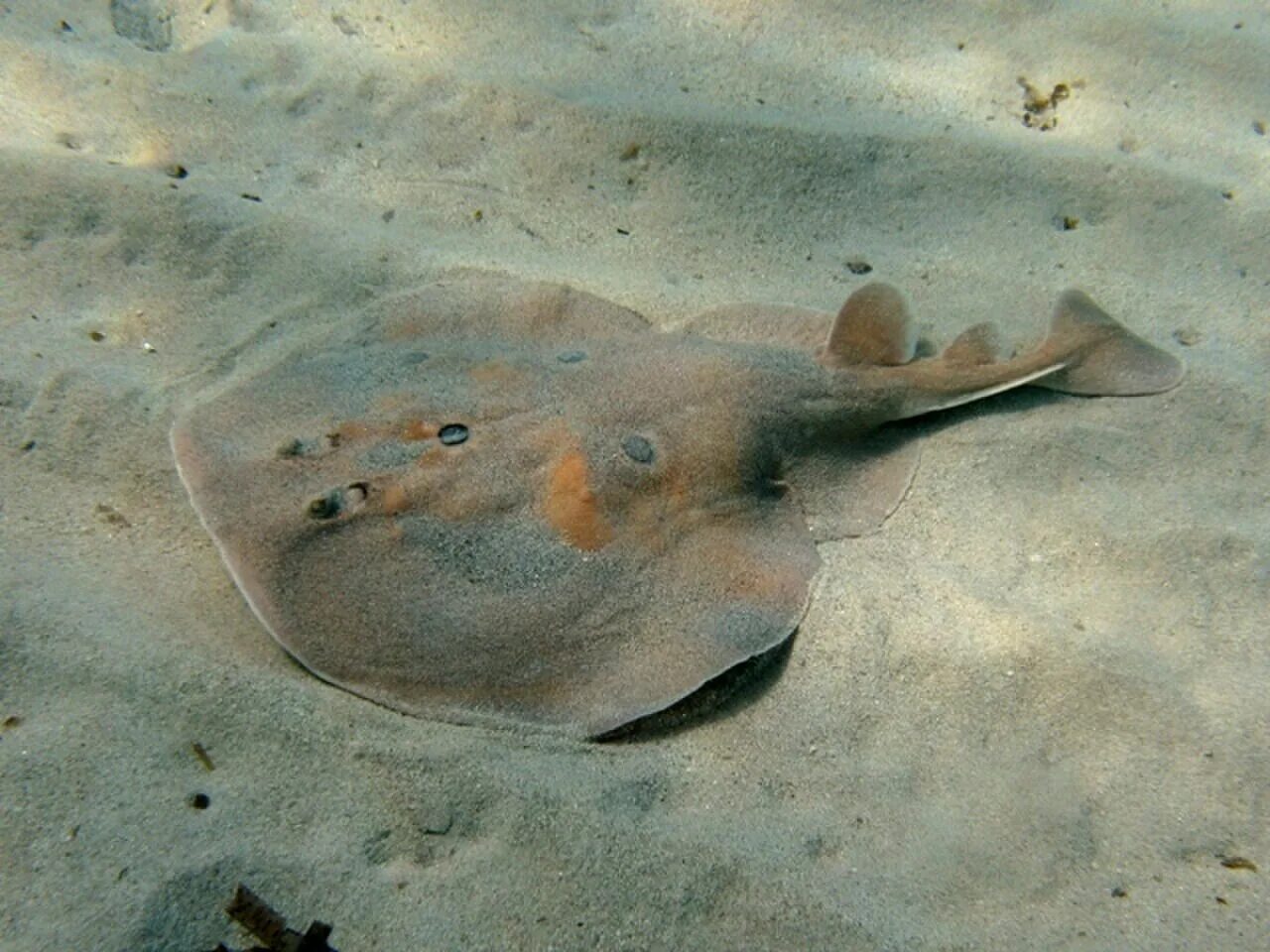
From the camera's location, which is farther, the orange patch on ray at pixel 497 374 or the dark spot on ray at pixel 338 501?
the orange patch on ray at pixel 497 374

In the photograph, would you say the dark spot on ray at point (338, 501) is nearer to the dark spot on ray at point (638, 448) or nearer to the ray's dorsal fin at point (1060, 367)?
the dark spot on ray at point (638, 448)

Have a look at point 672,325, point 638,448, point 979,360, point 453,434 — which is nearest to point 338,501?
point 453,434

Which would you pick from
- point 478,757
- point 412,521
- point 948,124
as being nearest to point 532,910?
point 478,757

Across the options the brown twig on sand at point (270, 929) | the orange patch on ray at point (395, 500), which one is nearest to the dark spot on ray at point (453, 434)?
the orange patch on ray at point (395, 500)

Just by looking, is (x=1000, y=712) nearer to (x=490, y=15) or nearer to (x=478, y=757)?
(x=478, y=757)

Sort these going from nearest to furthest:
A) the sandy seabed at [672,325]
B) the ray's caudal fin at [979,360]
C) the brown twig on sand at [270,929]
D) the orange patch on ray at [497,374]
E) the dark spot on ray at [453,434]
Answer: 1. the brown twig on sand at [270,929]
2. the sandy seabed at [672,325]
3. the dark spot on ray at [453,434]
4. the orange patch on ray at [497,374]
5. the ray's caudal fin at [979,360]

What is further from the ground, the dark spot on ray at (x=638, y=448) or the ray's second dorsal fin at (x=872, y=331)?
the ray's second dorsal fin at (x=872, y=331)

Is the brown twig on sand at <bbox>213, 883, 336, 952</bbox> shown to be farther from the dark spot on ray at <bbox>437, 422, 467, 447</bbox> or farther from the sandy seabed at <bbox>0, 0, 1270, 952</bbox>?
the dark spot on ray at <bbox>437, 422, 467, 447</bbox>
